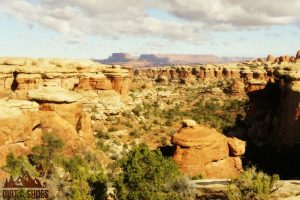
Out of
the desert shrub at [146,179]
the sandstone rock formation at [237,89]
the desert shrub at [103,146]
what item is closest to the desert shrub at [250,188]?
the desert shrub at [146,179]

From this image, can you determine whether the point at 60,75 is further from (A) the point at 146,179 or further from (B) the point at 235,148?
(A) the point at 146,179

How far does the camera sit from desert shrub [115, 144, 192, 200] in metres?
22.7

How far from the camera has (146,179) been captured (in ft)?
77.0

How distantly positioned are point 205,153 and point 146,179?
11.6m

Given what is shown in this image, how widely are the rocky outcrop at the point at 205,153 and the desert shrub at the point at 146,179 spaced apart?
29.6 ft

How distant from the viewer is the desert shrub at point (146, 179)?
22694 mm

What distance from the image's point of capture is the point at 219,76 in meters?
136

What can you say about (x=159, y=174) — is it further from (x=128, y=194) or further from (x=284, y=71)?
(x=284, y=71)

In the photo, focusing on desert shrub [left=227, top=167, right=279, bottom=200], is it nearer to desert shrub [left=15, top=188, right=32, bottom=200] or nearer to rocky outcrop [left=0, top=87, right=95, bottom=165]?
desert shrub [left=15, top=188, right=32, bottom=200]

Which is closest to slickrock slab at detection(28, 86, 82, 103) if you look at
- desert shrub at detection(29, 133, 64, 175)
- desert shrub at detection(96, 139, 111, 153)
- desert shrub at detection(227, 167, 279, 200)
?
desert shrub at detection(29, 133, 64, 175)

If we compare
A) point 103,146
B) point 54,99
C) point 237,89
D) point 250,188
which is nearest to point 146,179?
point 250,188

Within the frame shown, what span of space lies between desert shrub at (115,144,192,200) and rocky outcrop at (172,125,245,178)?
29.6 ft

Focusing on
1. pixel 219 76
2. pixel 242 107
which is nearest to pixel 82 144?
pixel 242 107

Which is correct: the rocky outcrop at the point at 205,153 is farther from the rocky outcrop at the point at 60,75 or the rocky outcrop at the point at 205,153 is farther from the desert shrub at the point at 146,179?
the rocky outcrop at the point at 60,75
